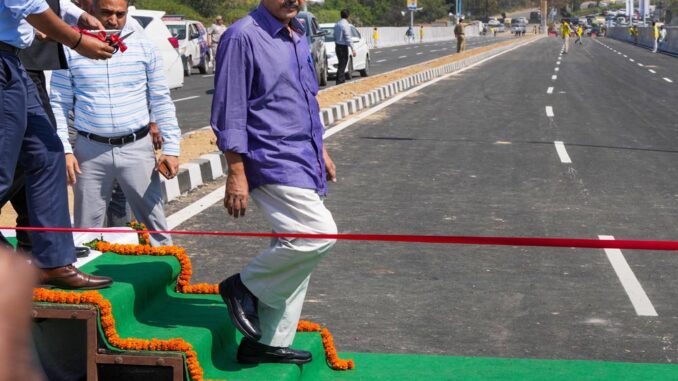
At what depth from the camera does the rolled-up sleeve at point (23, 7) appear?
3631 millimetres

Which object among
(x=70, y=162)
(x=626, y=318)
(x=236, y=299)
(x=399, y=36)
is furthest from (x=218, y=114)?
(x=399, y=36)

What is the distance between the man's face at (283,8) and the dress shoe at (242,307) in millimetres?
1043

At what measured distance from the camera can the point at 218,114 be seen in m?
4.06

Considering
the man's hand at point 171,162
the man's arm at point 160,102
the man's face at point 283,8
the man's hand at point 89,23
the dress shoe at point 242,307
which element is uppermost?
the man's face at point 283,8

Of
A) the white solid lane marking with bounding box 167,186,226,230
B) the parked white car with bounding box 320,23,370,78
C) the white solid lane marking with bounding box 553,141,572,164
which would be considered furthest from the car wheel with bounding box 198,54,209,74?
the white solid lane marking with bounding box 167,186,226,230

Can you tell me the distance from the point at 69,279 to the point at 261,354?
2.66ft

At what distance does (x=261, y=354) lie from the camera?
4.26m

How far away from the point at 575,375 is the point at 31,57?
2795 mm

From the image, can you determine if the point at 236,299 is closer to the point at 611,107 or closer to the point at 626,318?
the point at 626,318

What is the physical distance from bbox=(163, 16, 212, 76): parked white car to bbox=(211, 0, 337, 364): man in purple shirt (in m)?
26.1

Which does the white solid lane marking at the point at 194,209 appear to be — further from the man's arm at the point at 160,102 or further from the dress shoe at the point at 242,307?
the dress shoe at the point at 242,307

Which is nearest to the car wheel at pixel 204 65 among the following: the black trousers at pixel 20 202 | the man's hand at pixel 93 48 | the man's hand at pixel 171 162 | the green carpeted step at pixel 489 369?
the man's hand at pixel 171 162

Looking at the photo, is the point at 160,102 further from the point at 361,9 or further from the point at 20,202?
the point at 361,9

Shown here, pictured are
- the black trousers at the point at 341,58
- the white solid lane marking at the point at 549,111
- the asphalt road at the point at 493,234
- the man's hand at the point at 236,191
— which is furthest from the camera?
the black trousers at the point at 341,58
